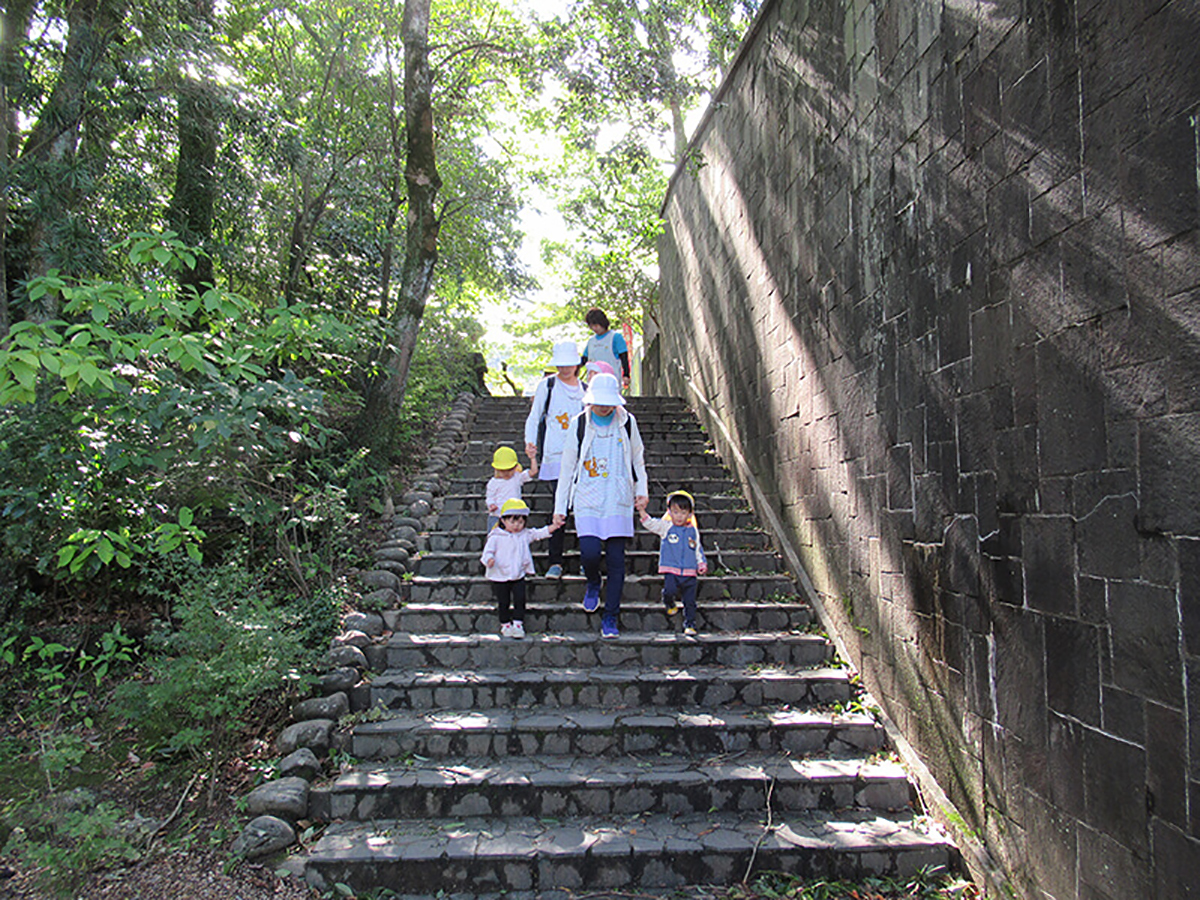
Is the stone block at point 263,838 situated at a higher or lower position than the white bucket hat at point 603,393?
lower

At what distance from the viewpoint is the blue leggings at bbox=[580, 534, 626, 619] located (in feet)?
15.5

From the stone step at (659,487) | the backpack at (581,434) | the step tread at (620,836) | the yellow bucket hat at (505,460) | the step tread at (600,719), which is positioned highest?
the backpack at (581,434)

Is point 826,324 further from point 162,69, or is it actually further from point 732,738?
point 162,69

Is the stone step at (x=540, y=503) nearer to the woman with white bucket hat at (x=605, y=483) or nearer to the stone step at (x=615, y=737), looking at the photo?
the woman with white bucket hat at (x=605, y=483)

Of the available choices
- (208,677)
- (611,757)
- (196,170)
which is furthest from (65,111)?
(611,757)

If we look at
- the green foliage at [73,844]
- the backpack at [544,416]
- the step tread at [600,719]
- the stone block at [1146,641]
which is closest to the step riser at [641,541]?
the backpack at [544,416]

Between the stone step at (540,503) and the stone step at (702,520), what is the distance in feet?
0.14

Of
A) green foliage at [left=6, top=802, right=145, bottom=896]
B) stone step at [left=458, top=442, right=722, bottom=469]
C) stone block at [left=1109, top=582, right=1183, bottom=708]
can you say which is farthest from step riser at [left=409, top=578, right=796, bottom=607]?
stone block at [left=1109, top=582, right=1183, bottom=708]

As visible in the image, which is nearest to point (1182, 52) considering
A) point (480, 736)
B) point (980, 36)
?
point (980, 36)

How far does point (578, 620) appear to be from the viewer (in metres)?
5.04

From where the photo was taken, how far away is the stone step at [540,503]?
655 centimetres

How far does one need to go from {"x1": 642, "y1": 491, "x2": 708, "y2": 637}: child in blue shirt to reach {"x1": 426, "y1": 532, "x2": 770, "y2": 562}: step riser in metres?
1.04

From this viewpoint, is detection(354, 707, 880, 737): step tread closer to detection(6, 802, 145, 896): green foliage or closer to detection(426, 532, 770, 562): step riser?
detection(6, 802, 145, 896): green foliage

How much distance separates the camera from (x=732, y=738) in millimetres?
3967
